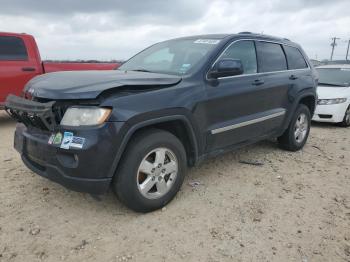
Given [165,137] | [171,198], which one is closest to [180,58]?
[165,137]

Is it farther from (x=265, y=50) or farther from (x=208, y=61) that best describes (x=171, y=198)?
(x=265, y=50)

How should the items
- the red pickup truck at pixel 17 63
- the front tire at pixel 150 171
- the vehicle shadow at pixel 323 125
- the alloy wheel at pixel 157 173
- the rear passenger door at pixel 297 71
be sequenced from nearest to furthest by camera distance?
the front tire at pixel 150 171 → the alloy wheel at pixel 157 173 → the rear passenger door at pixel 297 71 → the red pickup truck at pixel 17 63 → the vehicle shadow at pixel 323 125

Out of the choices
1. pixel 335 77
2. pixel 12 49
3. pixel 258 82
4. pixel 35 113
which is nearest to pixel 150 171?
pixel 35 113

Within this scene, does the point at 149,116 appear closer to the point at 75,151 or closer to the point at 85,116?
the point at 85,116

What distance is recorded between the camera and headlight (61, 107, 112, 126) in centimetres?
292

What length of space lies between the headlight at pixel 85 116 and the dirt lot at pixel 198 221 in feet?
3.14

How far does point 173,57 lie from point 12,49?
4.65 meters

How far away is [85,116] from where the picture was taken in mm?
2947

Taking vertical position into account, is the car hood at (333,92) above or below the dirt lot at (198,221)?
above

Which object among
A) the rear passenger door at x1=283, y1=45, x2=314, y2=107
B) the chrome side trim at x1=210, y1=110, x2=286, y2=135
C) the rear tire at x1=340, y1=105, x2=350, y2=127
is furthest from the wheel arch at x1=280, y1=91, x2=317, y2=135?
the rear tire at x1=340, y1=105, x2=350, y2=127

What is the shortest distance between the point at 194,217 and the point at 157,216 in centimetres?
35

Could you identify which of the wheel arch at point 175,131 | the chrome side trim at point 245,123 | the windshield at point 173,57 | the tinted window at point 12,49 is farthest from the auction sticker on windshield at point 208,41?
the tinted window at point 12,49

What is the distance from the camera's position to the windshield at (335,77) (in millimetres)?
8812

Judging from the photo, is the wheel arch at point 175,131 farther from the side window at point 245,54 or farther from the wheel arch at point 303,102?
the wheel arch at point 303,102
